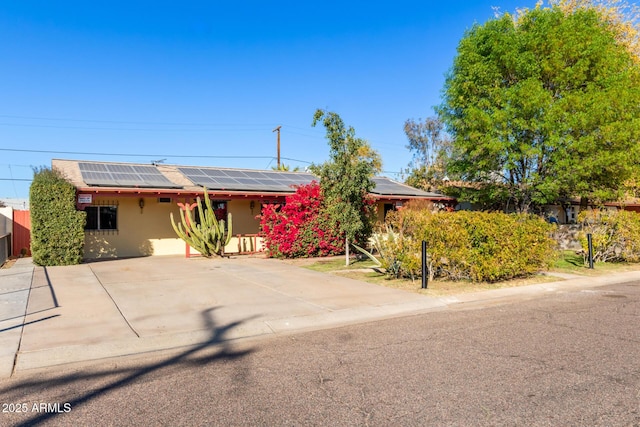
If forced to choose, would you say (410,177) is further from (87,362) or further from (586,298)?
(87,362)

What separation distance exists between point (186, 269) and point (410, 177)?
26345mm

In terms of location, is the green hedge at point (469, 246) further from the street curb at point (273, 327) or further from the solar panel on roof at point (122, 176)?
the solar panel on roof at point (122, 176)

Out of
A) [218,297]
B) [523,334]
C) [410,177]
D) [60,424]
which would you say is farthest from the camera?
[410,177]

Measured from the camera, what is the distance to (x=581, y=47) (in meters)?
18.5

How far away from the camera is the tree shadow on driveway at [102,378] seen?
14.0 ft

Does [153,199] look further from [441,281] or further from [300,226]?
[441,281]

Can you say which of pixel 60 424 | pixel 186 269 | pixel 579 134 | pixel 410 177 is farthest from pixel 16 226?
pixel 410 177

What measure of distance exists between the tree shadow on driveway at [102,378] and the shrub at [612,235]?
44.6 feet

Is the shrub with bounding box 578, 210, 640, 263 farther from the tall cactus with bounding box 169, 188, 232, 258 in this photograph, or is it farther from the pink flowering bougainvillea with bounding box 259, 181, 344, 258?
the tall cactus with bounding box 169, 188, 232, 258

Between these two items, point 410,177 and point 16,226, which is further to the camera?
point 410,177

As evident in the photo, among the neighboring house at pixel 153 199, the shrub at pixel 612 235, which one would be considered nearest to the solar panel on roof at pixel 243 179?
the neighboring house at pixel 153 199

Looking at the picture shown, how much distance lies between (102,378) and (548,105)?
18394 mm

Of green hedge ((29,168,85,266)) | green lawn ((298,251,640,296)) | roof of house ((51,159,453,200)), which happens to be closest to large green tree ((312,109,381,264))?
green lawn ((298,251,640,296))

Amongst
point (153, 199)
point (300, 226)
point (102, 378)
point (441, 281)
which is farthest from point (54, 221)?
point (441, 281)
